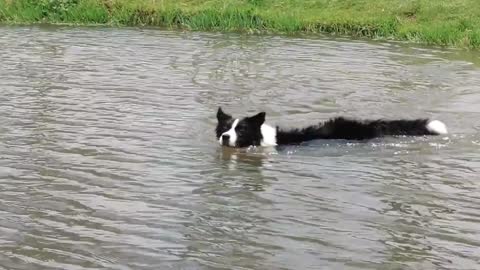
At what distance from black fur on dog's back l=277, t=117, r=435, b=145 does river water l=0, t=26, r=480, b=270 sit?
172mm

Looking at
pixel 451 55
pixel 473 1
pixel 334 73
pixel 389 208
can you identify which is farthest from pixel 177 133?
pixel 473 1

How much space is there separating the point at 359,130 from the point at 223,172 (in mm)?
2342

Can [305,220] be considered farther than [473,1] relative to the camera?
No

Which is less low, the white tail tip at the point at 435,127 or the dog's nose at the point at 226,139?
the white tail tip at the point at 435,127

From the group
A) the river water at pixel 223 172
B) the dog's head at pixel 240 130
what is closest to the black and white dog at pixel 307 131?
the dog's head at pixel 240 130

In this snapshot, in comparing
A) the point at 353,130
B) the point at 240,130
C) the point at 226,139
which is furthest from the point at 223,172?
the point at 353,130

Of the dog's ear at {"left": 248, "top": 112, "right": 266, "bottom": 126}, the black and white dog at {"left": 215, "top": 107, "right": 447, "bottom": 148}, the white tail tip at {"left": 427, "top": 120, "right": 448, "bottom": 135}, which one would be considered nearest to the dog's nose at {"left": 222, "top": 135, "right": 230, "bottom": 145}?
the black and white dog at {"left": 215, "top": 107, "right": 447, "bottom": 148}

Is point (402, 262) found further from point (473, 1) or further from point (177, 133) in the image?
point (473, 1)

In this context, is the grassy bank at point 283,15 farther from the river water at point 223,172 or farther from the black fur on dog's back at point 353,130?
the black fur on dog's back at point 353,130

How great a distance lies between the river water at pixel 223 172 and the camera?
5453 millimetres

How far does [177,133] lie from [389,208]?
368 centimetres

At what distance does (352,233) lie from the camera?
585 centimetres

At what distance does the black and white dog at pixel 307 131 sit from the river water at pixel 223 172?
182 millimetres

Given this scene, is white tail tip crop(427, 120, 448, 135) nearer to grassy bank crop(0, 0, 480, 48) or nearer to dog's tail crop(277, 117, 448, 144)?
dog's tail crop(277, 117, 448, 144)
